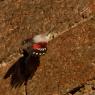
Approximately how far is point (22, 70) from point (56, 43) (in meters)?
1.99

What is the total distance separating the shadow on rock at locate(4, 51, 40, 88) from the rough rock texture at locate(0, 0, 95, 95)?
27 centimetres

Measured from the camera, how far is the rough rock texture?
59.1 ft

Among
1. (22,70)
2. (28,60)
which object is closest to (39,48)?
(28,60)

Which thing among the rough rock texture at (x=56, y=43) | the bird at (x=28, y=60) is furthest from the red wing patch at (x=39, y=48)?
the rough rock texture at (x=56, y=43)

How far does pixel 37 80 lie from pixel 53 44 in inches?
78.0

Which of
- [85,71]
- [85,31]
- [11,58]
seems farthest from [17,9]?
[85,71]

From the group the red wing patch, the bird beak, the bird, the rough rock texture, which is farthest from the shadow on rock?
the bird beak

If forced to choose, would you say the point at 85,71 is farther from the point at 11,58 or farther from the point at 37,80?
the point at 11,58

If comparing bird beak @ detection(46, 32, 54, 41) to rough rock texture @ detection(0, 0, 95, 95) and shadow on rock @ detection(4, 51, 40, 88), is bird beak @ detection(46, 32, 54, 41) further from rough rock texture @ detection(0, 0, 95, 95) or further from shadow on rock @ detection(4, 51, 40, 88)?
shadow on rock @ detection(4, 51, 40, 88)

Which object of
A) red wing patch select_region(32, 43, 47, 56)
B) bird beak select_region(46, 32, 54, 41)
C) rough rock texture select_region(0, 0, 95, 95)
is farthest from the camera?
bird beak select_region(46, 32, 54, 41)

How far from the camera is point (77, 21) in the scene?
20.1 metres

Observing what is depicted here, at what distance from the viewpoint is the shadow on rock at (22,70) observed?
19391mm

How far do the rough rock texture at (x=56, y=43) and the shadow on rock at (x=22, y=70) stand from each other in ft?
0.90

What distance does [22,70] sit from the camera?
19.9 m
